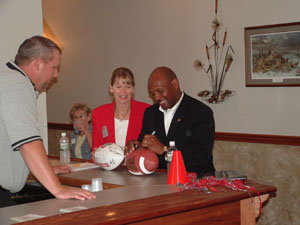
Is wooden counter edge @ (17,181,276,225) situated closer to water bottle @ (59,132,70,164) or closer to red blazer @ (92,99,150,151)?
water bottle @ (59,132,70,164)

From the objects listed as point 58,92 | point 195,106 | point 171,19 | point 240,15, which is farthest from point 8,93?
point 58,92

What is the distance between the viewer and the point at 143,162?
3391mm

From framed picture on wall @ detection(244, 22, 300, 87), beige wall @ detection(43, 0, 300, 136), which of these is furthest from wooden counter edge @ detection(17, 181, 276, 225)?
beige wall @ detection(43, 0, 300, 136)

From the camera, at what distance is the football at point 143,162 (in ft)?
11.1

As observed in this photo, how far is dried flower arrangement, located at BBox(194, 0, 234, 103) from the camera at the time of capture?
18.6ft

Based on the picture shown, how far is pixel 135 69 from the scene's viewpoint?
6883 mm

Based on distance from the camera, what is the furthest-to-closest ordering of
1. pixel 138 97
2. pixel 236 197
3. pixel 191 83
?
pixel 138 97
pixel 191 83
pixel 236 197

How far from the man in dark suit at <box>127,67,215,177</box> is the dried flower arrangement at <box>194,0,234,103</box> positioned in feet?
6.06

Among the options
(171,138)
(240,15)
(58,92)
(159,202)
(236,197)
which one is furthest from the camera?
(58,92)

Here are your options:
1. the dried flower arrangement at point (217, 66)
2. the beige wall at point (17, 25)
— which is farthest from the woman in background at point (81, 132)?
the dried flower arrangement at point (217, 66)

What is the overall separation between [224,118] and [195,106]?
2.04 meters

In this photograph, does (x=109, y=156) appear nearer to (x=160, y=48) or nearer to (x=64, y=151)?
(x=64, y=151)

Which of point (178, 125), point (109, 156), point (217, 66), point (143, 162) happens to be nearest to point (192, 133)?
point (178, 125)

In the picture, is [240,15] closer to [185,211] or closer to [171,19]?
[171,19]
